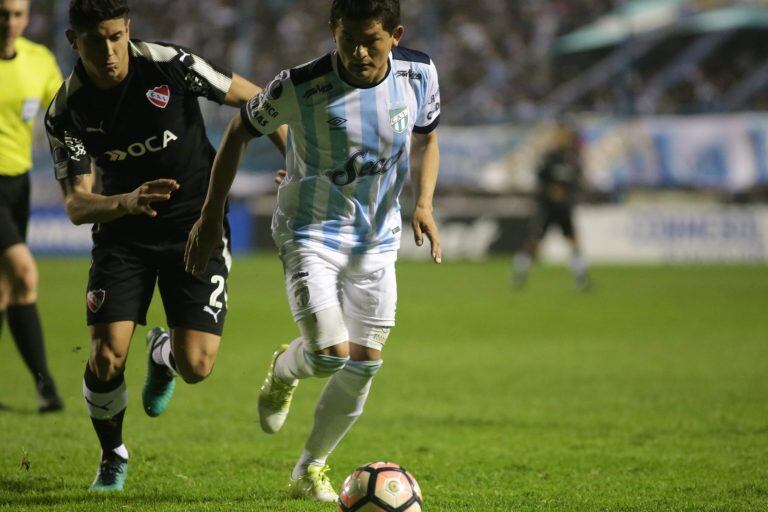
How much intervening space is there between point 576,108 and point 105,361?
838 inches

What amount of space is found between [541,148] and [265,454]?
60.1 ft

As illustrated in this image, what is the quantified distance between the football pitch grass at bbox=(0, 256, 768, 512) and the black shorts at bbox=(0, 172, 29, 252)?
110 centimetres

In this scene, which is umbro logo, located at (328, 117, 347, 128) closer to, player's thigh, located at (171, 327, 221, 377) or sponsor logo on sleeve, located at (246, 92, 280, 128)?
sponsor logo on sleeve, located at (246, 92, 280, 128)

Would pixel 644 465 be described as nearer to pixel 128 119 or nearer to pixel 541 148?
pixel 128 119

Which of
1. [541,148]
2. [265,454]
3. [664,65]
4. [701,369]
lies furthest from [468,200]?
[265,454]

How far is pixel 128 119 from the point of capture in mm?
4875

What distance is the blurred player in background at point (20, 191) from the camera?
6.93 metres

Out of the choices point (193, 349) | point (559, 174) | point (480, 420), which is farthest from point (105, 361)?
point (559, 174)

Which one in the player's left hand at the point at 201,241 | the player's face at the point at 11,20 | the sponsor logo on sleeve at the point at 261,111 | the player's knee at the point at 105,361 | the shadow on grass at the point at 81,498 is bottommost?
the shadow on grass at the point at 81,498

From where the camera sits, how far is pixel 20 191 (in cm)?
707

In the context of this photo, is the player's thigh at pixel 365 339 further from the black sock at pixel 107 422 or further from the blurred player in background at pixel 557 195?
the blurred player in background at pixel 557 195

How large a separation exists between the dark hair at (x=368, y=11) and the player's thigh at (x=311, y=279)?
99 centimetres

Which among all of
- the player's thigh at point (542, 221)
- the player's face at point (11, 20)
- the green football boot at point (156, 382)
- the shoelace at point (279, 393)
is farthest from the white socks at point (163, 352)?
the player's thigh at point (542, 221)

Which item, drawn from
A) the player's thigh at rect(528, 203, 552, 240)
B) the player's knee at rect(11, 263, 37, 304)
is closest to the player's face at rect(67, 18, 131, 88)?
the player's knee at rect(11, 263, 37, 304)
